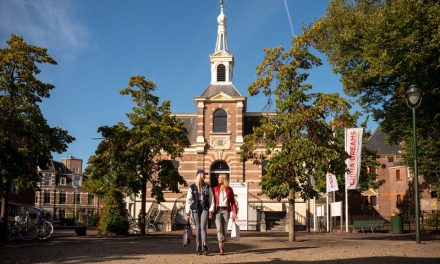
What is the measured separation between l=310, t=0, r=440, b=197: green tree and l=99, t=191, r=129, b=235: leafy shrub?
1182 centimetres

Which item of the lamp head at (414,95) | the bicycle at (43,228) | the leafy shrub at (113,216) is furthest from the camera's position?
the leafy shrub at (113,216)

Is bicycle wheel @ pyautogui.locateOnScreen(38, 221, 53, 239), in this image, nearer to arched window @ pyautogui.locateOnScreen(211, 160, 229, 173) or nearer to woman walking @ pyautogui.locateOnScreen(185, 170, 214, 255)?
woman walking @ pyautogui.locateOnScreen(185, 170, 214, 255)

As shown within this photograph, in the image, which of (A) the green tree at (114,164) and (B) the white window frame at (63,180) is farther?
(B) the white window frame at (63,180)

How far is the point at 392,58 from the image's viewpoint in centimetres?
2155

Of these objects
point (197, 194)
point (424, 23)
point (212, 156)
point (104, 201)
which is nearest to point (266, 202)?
point (212, 156)

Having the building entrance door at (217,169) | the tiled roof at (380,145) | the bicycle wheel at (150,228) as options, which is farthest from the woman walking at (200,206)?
the tiled roof at (380,145)

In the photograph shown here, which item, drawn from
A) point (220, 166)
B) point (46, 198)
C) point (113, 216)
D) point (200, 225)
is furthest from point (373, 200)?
point (46, 198)

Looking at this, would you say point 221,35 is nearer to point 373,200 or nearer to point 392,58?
point 392,58

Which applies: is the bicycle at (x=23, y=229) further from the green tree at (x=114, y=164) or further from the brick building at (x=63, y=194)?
the brick building at (x=63, y=194)

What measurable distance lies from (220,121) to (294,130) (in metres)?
23.7

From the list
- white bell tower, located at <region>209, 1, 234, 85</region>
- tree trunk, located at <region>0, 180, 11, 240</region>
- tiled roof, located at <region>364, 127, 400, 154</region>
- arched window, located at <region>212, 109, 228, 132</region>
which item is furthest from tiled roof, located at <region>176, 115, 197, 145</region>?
tree trunk, located at <region>0, 180, 11, 240</region>

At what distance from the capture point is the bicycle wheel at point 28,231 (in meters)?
18.4

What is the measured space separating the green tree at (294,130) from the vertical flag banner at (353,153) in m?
9.79

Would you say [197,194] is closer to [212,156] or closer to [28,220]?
[28,220]
